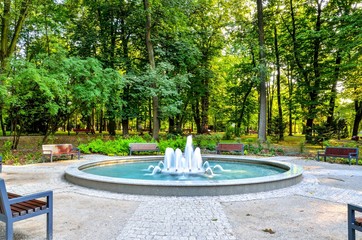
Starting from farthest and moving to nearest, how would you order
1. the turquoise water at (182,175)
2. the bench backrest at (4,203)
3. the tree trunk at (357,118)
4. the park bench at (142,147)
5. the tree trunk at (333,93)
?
the tree trunk at (357,118) → the tree trunk at (333,93) → the park bench at (142,147) → the turquoise water at (182,175) → the bench backrest at (4,203)

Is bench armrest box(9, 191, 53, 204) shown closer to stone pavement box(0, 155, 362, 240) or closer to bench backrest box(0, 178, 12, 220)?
bench backrest box(0, 178, 12, 220)

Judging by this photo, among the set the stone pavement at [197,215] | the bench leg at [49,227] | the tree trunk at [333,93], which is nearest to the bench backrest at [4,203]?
the bench leg at [49,227]

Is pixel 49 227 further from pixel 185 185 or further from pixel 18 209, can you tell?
pixel 185 185

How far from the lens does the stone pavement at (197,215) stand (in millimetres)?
4188

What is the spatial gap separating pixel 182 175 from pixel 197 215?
4.17 metres

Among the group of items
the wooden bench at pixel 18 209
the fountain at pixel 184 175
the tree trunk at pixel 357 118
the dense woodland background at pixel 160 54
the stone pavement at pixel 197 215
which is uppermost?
the dense woodland background at pixel 160 54

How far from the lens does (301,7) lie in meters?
24.1

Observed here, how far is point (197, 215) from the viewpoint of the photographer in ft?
16.7

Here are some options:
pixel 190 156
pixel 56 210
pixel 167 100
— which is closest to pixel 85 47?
pixel 167 100

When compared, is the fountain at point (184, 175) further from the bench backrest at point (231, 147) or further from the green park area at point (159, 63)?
the green park area at point (159, 63)

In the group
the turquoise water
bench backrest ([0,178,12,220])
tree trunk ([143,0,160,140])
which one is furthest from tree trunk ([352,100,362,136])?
bench backrest ([0,178,12,220])

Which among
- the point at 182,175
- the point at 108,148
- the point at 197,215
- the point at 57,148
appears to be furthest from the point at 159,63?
the point at 197,215

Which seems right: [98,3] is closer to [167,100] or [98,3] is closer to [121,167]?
[167,100]

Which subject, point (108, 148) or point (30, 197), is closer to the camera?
point (30, 197)
